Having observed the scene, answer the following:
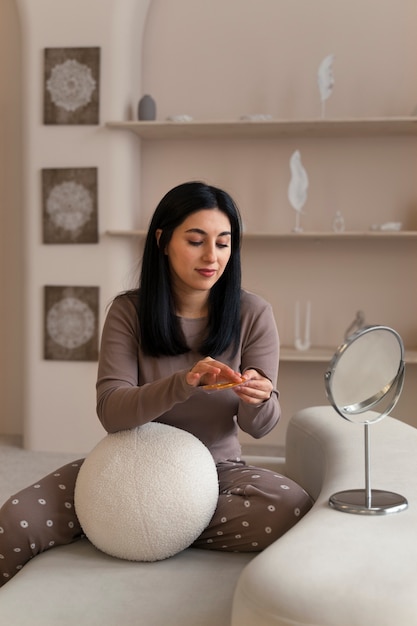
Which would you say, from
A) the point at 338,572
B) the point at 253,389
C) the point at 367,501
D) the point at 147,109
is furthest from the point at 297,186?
the point at 338,572

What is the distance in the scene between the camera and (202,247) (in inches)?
85.1

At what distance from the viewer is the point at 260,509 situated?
6.37 feet

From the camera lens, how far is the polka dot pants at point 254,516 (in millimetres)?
1917

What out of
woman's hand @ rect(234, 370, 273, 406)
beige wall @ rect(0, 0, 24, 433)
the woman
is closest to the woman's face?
the woman

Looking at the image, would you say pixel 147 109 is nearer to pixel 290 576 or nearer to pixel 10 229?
pixel 10 229

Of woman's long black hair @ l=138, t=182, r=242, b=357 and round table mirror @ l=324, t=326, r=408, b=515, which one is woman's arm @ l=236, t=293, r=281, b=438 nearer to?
woman's long black hair @ l=138, t=182, r=242, b=357

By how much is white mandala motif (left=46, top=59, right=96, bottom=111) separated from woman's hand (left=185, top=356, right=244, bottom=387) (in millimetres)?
2909

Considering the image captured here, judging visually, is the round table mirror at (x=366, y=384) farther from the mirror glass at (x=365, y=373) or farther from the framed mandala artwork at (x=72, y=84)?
the framed mandala artwork at (x=72, y=84)

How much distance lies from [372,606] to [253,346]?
1.05 metres

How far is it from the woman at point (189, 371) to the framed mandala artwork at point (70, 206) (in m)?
2.28

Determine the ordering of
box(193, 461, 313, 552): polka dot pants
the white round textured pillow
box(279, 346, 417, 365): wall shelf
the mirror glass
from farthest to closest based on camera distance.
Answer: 1. box(279, 346, 417, 365): wall shelf
2. box(193, 461, 313, 552): polka dot pants
3. the white round textured pillow
4. the mirror glass

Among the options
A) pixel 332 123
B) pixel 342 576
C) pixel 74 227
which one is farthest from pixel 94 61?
pixel 342 576

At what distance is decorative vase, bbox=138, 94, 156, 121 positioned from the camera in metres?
4.48

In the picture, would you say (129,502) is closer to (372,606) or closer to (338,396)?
(338,396)
